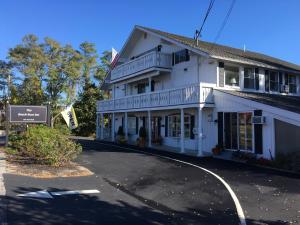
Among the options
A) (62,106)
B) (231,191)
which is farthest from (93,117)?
(231,191)

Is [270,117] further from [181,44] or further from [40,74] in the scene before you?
[40,74]

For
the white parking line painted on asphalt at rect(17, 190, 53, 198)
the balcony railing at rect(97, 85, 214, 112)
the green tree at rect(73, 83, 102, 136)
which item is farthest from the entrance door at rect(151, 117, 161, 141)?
the white parking line painted on asphalt at rect(17, 190, 53, 198)

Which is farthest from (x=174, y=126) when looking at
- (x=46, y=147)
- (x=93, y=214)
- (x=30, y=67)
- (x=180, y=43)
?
(x=30, y=67)

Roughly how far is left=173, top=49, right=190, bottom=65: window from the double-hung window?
3.02 metres

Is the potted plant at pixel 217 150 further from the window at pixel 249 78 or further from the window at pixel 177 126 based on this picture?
the window at pixel 249 78

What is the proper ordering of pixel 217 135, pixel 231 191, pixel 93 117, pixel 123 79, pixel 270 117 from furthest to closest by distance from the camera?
pixel 93 117 < pixel 123 79 < pixel 217 135 < pixel 270 117 < pixel 231 191

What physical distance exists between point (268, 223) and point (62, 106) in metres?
44.3

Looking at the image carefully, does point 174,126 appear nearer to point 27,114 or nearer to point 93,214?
point 27,114

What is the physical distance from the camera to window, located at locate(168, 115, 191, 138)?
2472 centimetres

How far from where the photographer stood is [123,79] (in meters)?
31.9

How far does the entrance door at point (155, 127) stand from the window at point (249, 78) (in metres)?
7.29

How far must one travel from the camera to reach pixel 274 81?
2658cm

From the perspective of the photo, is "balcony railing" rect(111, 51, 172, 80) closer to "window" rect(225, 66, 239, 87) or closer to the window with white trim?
"window" rect(225, 66, 239, 87)

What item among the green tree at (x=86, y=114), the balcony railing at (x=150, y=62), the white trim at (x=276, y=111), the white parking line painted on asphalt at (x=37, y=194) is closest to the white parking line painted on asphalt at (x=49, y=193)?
the white parking line painted on asphalt at (x=37, y=194)
